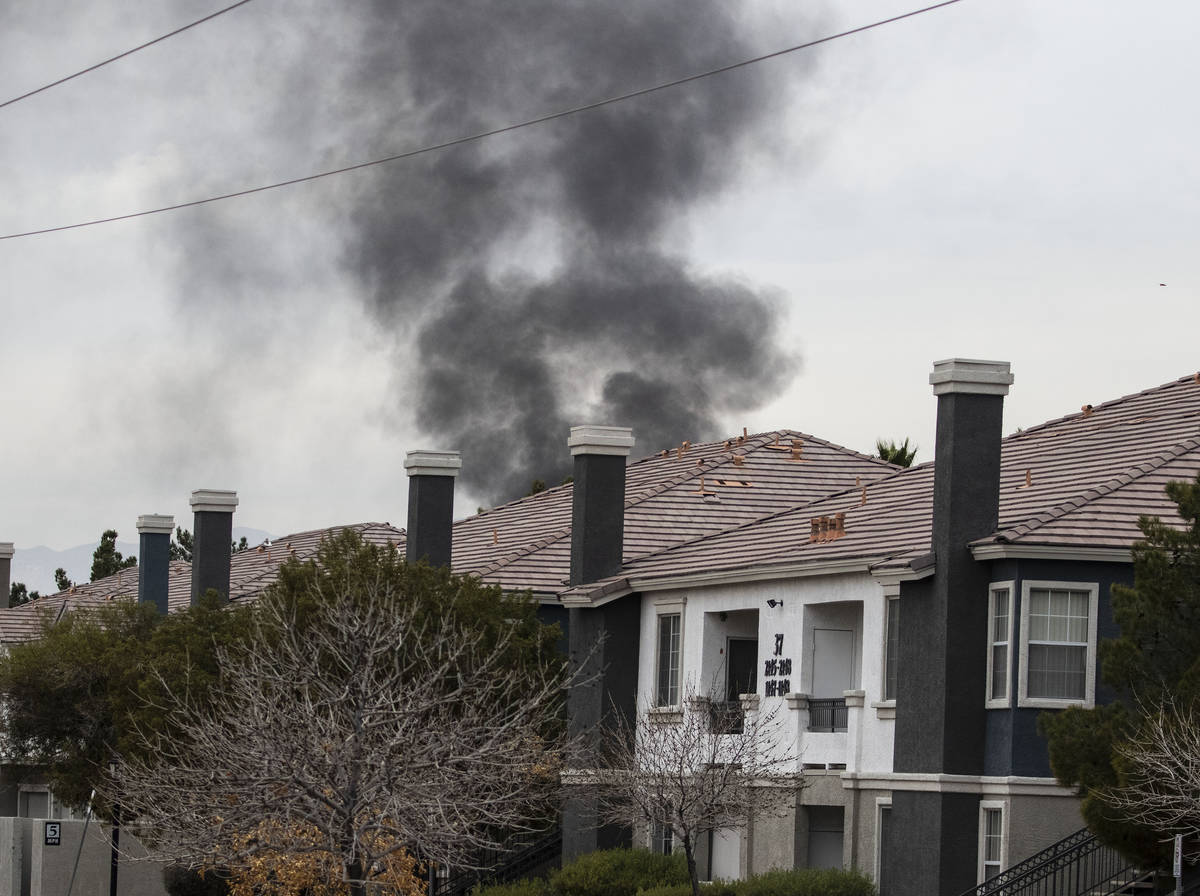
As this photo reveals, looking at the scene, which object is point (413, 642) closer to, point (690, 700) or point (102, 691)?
point (690, 700)

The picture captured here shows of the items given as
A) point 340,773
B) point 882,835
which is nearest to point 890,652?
point 882,835

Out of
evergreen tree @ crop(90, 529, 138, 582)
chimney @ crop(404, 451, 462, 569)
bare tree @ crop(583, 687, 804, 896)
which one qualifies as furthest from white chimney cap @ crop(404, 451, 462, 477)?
evergreen tree @ crop(90, 529, 138, 582)

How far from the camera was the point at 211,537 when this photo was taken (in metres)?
53.4

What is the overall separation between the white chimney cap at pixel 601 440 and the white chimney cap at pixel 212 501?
51.5ft

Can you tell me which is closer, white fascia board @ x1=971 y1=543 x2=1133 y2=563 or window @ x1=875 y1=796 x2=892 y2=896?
white fascia board @ x1=971 y1=543 x2=1133 y2=563

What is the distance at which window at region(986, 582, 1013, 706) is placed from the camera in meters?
30.1

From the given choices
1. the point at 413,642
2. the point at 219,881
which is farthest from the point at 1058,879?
the point at 219,881

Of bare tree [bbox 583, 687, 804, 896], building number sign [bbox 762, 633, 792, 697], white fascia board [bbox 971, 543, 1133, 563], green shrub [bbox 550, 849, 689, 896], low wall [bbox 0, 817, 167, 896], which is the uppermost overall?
white fascia board [bbox 971, 543, 1133, 563]

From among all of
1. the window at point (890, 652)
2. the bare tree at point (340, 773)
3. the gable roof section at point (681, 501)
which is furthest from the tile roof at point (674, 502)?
the bare tree at point (340, 773)

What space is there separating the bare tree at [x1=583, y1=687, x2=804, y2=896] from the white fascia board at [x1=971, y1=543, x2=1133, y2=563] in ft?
17.1

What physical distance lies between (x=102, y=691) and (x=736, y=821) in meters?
18.1

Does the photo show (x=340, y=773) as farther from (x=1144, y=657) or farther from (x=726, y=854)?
(x=726, y=854)

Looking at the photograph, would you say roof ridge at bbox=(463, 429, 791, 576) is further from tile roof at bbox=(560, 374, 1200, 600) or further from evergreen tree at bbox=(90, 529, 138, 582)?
evergreen tree at bbox=(90, 529, 138, 582)

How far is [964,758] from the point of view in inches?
1193
